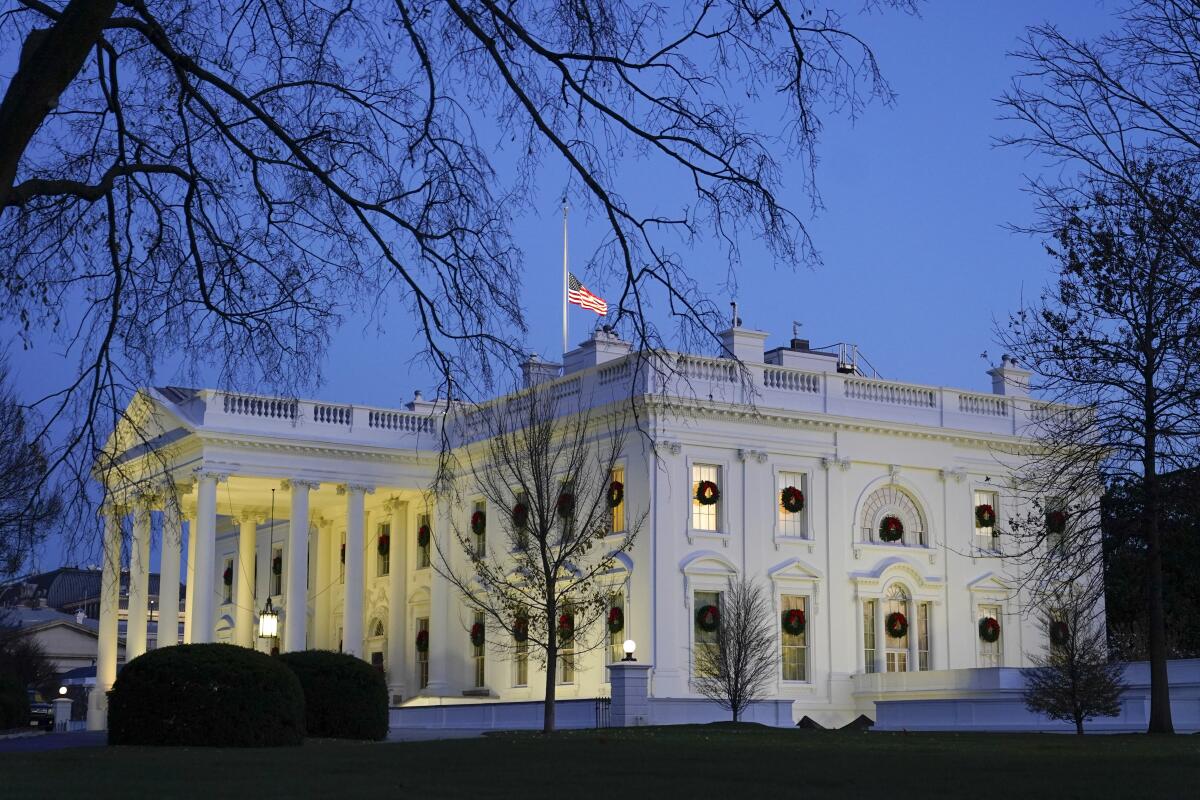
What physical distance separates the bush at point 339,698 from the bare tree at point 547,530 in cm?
626

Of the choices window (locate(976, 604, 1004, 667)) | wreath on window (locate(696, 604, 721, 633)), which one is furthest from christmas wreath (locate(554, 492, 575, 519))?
window (locate(976, 604, 1004, 667))

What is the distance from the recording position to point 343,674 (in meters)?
29.1

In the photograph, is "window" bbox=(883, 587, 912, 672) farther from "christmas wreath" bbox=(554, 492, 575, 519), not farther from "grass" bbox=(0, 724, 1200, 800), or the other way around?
"grass" bbox=(0, 724, 1200, 800)

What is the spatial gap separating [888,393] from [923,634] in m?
7.37

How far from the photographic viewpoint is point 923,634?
4859 cm

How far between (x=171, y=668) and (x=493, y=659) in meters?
27.4

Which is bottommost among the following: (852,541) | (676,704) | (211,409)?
(676,704)

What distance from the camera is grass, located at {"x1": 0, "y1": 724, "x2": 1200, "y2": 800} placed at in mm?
13352

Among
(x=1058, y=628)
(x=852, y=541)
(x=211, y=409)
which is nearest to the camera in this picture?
(x=1058, y=628)

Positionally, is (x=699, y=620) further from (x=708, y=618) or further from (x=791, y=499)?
(x=791, y=499)

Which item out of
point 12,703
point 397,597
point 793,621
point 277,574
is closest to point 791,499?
point 793,621

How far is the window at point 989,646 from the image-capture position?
49.5 m

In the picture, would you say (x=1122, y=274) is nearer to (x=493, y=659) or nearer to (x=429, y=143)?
(x=429, y=143)

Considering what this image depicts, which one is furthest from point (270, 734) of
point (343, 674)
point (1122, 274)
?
point (1122, 274)
